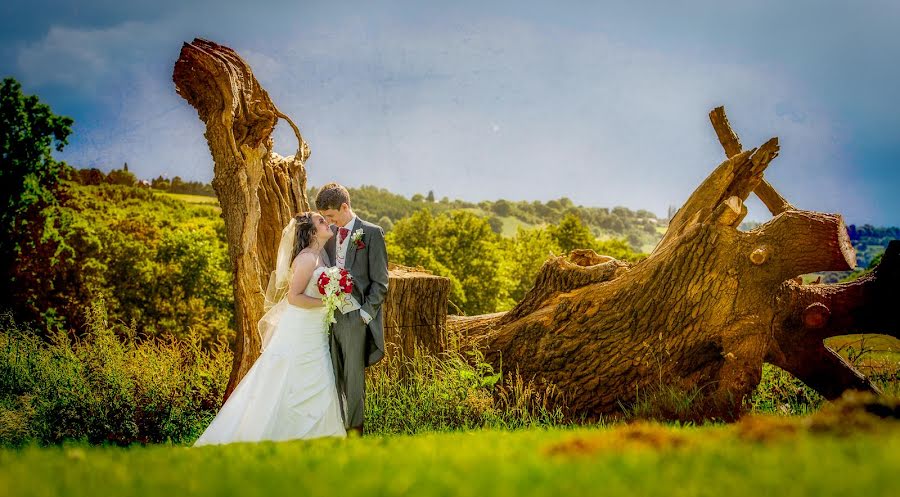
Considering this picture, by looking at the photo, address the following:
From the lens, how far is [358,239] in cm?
842

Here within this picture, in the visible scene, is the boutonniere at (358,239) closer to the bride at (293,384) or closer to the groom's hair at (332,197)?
the groom's hair at (332,197)

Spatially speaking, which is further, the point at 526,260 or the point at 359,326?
the point at 526,260

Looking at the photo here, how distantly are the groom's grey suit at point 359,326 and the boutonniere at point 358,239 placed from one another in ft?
0.07

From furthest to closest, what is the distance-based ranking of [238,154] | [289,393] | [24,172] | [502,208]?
1. [502,208]
2. [24,172]
3. [238,154]
4. [289,393]

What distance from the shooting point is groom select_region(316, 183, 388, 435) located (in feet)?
27.0

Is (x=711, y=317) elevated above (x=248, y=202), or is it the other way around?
(x=248, y=202)

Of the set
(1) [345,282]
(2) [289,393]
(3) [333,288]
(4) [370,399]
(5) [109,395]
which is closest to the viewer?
(2) [289,393]

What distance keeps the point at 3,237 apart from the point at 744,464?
69.4 ft

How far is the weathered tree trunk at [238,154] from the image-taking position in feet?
34.0

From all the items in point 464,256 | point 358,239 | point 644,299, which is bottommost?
point 464,256

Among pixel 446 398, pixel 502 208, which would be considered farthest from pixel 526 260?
pixel 502 208

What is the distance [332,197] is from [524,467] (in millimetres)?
4849

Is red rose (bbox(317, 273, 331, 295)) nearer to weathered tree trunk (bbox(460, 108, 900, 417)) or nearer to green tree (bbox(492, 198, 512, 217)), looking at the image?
weathered tree trunk (bbox(460, 108, 900, 417))

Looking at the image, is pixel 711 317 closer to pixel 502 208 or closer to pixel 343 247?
pixel 343 247
